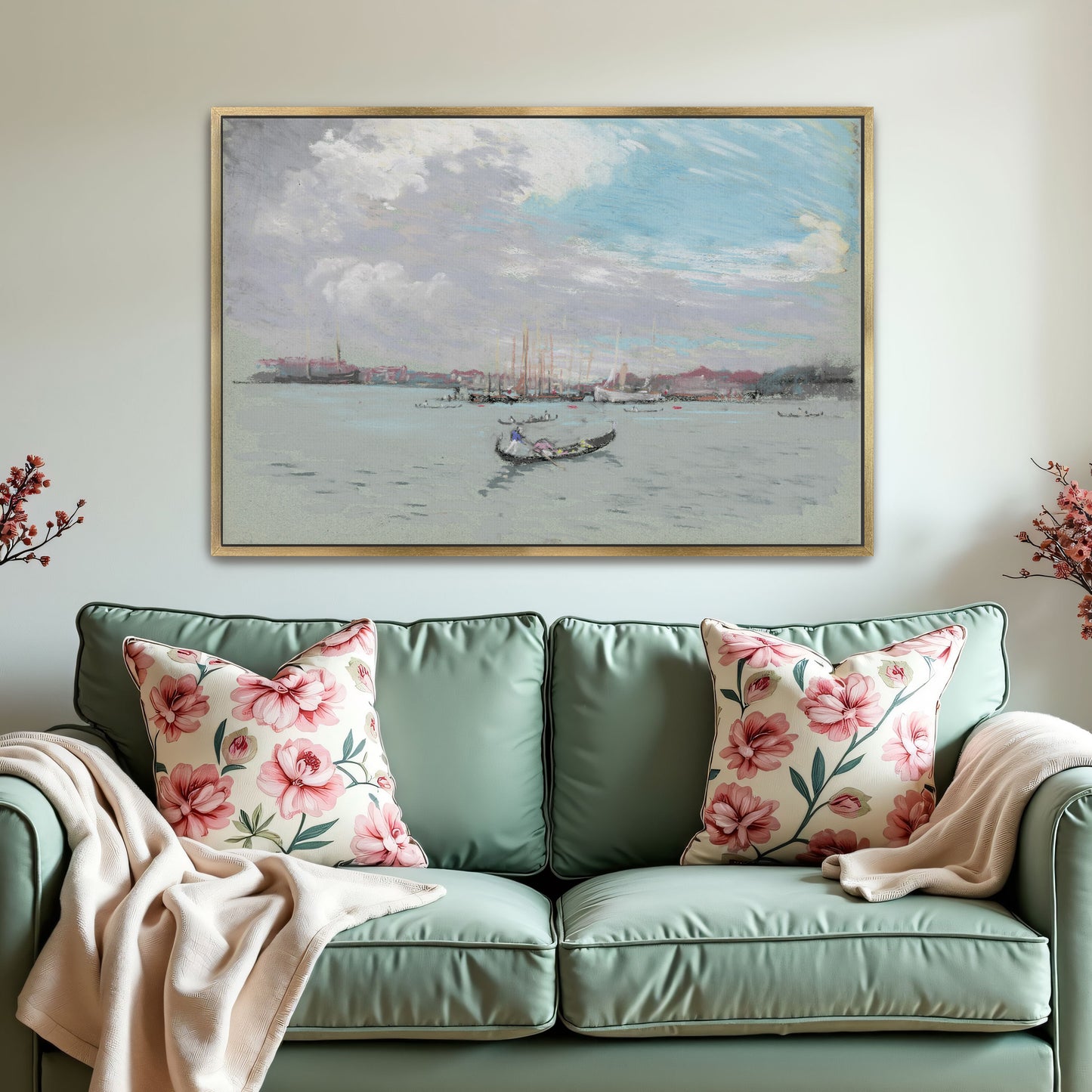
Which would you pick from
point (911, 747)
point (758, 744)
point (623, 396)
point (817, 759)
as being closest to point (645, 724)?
point (758, 744)

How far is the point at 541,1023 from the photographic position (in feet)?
4.86

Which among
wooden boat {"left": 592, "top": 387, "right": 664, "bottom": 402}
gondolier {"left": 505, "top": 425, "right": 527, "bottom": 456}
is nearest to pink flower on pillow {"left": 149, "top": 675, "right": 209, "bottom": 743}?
gondolier {"left": 505, "top": 425, "right": 527, "bottom": 456}

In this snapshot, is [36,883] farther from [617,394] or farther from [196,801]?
[617,394]

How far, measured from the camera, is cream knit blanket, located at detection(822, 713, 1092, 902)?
5.29 ft

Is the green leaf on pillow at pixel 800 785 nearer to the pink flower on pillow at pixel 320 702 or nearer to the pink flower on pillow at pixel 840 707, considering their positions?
the pink flower on pillow at pixel 840 707

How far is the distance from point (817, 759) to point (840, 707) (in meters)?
0.11

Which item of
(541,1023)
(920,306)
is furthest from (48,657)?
(920,306)

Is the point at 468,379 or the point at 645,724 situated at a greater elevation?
the point at 468,379

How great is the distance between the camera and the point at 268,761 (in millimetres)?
1816

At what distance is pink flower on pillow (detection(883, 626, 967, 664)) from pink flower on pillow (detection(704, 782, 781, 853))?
414 millimetres

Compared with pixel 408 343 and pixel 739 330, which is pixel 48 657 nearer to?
pixel 408 343

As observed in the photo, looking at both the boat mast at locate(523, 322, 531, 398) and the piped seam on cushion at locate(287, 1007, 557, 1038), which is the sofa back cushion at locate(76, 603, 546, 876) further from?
the boat mast at locate(523, 322, 531, 398)

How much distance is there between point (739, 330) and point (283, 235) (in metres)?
1.17

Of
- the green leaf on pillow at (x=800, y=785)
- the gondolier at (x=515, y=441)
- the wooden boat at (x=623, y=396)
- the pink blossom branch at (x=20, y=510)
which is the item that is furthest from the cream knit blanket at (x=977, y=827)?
the pink blossom branch at (x=20, y=510)
